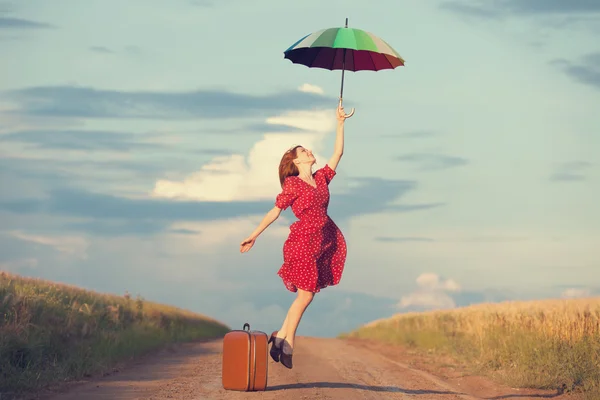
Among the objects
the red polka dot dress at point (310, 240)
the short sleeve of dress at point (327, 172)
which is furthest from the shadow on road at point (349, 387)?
the short sleeve of dress at point (327, 172)

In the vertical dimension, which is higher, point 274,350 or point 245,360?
point 274,350

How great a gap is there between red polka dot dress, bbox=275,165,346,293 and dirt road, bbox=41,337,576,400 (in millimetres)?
1654

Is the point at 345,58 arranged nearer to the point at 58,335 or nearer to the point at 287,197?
the point at 287,197

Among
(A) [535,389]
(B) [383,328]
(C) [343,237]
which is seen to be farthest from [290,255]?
(B) [383,328]

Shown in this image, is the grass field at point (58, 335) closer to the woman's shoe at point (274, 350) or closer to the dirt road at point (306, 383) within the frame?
the dirt road at point (306, 383)

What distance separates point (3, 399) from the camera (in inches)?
420

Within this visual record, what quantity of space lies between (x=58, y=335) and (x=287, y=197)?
23.4ft

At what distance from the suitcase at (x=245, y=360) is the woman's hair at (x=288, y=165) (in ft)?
6.73

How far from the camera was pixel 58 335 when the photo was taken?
1525 centimetres

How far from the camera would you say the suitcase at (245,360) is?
1060 centimetres

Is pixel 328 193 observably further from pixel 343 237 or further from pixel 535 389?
pixel 535 389

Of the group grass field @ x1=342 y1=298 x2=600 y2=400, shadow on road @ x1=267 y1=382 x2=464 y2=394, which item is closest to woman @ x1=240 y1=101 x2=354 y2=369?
shadow on road @ x1=267 y1=382 x2=464 y2=394

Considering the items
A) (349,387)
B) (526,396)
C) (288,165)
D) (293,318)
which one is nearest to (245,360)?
(293,318)

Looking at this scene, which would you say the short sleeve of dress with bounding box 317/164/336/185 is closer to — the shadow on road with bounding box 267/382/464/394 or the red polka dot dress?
the red polka dot dress
